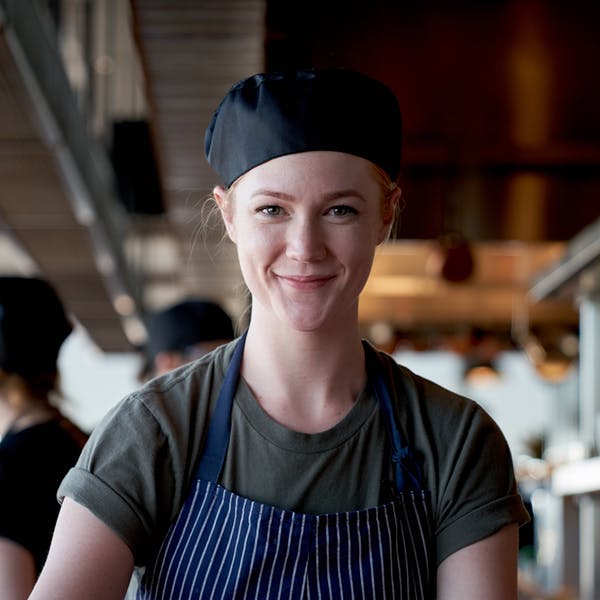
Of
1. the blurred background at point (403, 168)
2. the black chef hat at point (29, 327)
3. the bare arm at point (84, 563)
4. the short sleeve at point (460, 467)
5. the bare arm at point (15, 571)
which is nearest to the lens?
the bare arm at point (84, 563)

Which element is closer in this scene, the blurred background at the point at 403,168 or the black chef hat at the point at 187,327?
the black chef hat at the point at 187,327

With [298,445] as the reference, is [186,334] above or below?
above

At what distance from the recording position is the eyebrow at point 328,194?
3.92 feet

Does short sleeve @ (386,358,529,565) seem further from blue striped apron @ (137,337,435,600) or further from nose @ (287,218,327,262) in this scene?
nose @ (287,218,327,262)

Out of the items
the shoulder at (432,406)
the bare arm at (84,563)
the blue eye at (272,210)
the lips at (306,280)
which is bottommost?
the bare arm at (84,563)

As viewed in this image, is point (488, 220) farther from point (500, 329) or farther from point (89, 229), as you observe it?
point (500, 329)

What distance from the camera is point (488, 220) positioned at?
7898mm

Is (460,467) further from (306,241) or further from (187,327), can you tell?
(187,327)

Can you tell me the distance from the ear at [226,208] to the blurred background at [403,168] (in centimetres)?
12

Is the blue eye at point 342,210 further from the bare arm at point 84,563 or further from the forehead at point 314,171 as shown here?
the bare arm at point 84,563

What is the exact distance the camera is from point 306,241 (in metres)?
1.18

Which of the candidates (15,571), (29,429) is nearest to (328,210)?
(15,571)

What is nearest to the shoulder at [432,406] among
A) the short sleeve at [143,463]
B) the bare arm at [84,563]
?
the short sleeve at [143,463]

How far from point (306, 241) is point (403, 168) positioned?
5751 mm
